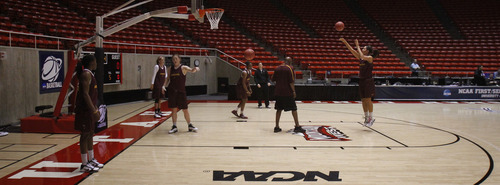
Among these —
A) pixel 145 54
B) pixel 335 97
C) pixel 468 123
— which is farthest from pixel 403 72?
pixel 145 54

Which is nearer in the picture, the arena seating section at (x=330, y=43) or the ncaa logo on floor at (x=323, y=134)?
the ncaa logo on floor at (x=323, y=134)

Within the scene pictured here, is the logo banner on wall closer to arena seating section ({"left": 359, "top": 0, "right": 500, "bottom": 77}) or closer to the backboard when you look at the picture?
arena seating section ({"left": 359, "top": 0, "right": 500, "bottom": 77})

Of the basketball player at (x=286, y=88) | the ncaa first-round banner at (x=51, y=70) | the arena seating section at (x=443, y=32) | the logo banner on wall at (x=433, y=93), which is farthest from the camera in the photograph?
the arena seating section at (x=443, y=32)

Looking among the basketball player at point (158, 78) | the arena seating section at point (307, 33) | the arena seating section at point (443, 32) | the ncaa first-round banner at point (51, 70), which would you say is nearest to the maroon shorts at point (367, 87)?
the basketball player at point (158, 78)

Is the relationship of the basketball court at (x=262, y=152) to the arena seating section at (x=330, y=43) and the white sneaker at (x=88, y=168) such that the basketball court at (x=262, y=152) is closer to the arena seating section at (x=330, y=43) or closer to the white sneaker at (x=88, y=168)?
the white sneaker at (x=88, y=168)

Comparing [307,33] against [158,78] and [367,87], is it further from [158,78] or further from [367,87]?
[367,87]

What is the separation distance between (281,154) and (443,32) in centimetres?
2301

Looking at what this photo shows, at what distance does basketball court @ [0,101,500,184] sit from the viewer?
14.6ft

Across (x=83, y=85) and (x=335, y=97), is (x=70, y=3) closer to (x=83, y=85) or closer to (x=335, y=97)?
Answer: (x=335, y=97)

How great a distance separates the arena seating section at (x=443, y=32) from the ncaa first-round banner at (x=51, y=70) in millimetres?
17223

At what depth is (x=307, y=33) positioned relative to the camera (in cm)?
2395

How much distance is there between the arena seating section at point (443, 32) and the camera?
2064 centimetres

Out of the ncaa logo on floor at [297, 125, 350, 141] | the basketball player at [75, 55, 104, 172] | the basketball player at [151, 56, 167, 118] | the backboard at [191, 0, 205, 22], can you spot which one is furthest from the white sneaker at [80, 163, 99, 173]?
the backboard at [191, 0, 205, 22]

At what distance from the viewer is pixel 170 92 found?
24.1ft
